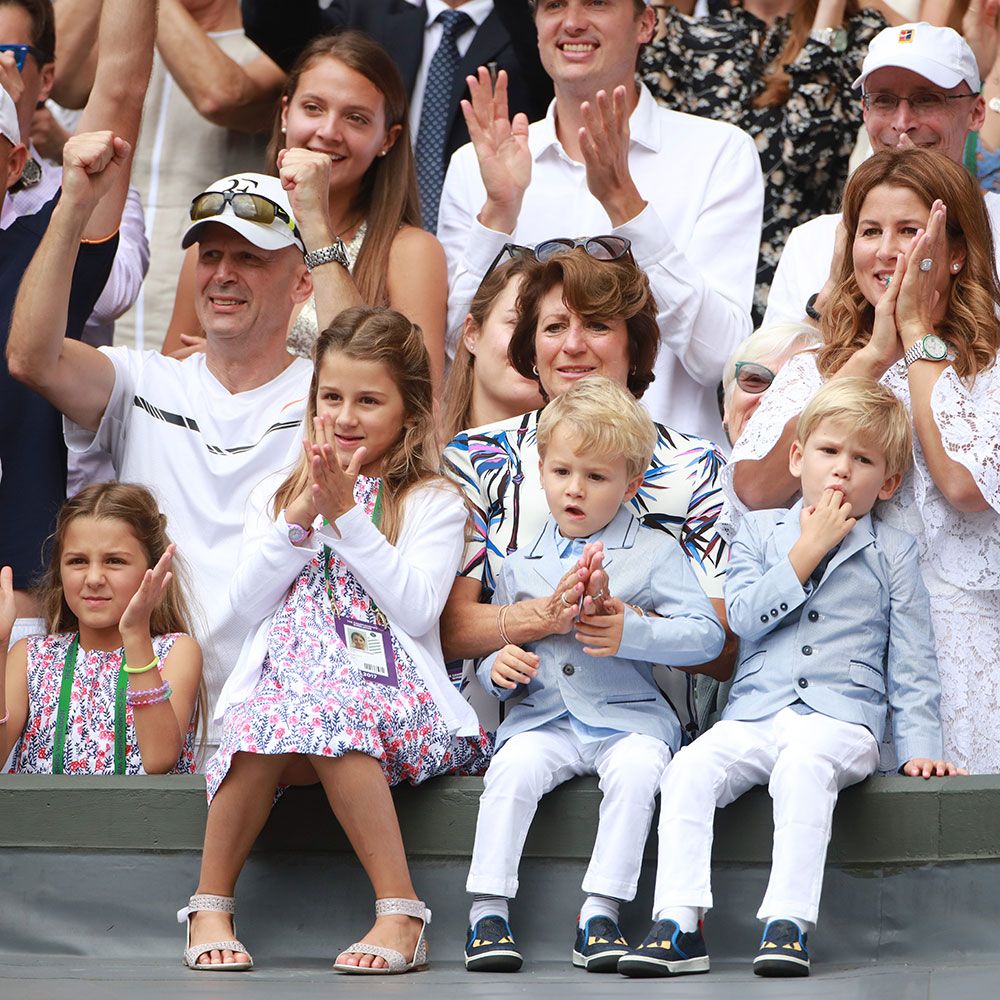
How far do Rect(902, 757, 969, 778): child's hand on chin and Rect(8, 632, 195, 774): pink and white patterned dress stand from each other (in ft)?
6.09

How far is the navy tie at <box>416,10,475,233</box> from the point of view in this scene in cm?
706

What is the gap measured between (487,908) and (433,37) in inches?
155

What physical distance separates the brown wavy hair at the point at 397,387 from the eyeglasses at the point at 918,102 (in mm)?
1757

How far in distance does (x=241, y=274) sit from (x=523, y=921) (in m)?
2.10

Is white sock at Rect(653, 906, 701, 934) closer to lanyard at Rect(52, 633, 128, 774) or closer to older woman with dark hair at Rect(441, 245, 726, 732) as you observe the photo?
older woman with dark hair at Rect(441, 245, 726, 732)

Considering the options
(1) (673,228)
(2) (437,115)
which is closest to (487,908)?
(1) (673,228)

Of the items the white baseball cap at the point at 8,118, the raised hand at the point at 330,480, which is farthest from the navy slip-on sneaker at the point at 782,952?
the white baseball cap at the point at 8,118

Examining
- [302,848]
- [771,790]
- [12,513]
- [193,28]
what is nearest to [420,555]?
[302,848]

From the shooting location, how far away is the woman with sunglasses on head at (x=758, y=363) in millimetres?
5242

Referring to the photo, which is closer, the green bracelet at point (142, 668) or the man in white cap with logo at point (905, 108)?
the green bracelet at point (142, 668)

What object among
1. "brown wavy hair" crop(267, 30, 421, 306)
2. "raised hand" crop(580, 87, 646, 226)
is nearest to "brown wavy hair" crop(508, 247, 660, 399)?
"raised hand" crop(580, 87, 646, 226)

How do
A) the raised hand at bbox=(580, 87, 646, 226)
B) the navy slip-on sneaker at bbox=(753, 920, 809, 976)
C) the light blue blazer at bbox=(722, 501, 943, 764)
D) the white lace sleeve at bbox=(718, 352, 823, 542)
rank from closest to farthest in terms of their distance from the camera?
the navy slip-on sneaker at bbox=(753, 920, 809, 976) < the light blue blazer at bbox=(722, 501, 943, 764) < the white lace sleeve at bbox=(718, 352, 823, 542) < the raised hand at bbox=(580, 87, 646, 226)

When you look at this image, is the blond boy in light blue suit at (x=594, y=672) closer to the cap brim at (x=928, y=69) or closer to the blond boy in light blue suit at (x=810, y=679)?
the blond boy in light blue suit at (x=810, y=679)

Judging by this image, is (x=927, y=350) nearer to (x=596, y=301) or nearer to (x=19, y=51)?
(x=596, y=301)
